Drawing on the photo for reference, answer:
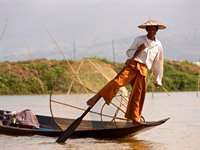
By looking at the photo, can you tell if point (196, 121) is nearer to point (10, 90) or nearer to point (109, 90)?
point (109, 90)

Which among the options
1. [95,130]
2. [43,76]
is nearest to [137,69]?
[95,130]

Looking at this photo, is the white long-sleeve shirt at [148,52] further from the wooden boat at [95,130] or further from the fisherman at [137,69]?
the wooden boat at [95,130]

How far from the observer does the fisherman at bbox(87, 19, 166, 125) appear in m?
8.18

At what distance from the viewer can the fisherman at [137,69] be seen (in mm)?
8180

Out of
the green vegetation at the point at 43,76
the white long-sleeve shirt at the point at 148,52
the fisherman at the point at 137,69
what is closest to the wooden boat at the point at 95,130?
the fisherman at the point at 137,69

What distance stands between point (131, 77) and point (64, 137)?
1.24 m

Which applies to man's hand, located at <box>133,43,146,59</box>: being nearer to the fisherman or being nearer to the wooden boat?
the fisherman

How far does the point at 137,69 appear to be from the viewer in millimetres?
8266

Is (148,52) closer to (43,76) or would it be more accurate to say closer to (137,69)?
(137,69)

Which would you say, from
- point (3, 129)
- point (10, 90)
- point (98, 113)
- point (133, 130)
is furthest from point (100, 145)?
point (10, 90)

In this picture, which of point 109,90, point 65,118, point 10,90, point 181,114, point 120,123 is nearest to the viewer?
point 109,90

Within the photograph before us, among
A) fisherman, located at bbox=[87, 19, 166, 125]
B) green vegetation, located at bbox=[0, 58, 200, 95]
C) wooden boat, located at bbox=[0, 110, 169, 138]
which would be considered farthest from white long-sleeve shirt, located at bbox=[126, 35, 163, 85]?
green vegetation, located at bbox=[0, 58, 200, 95]

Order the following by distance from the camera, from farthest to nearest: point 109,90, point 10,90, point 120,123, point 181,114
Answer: point 10,90, point 181,114, point 120,123, point 109,90

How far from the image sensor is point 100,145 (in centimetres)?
826
